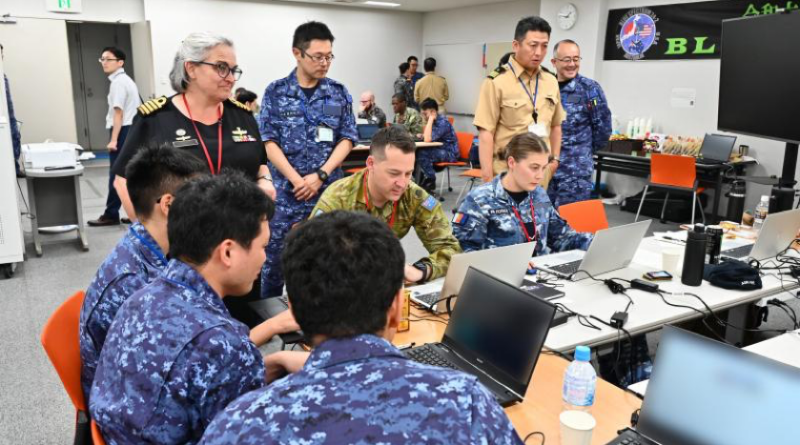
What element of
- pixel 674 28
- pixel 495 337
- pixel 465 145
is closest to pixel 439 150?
pixel 465 145

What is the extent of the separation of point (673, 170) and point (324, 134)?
4076mm

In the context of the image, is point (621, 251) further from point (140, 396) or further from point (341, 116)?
point (140, 396)

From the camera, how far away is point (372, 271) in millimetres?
936

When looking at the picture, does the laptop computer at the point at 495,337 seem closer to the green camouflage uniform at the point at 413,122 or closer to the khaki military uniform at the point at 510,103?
the khaki military uniform at the point at 510,103

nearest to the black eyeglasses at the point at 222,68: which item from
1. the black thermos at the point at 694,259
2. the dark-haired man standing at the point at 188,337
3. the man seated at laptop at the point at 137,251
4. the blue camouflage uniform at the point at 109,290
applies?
the man seated at laptop at the point at 137,251

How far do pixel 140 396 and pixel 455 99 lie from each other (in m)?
10.5

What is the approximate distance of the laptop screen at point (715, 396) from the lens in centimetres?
115

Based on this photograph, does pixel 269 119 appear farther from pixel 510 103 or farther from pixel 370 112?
pixel 370 112

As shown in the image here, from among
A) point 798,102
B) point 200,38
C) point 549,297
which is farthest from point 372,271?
point 798,102

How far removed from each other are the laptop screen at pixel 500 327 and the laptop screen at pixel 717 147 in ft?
18.4

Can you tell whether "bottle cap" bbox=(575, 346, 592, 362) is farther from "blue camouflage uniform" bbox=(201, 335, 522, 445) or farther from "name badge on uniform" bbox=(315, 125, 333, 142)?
"name badge on uniform" bbox=(315, 125, 333, 142)

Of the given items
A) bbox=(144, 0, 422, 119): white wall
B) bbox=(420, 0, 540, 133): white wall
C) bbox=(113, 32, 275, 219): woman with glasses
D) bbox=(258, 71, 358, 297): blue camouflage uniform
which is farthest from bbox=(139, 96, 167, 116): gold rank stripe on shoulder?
bbox=(420, 0, 540, 133): white wall

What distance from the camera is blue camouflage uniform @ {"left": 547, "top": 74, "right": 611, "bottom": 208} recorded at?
14.1ft

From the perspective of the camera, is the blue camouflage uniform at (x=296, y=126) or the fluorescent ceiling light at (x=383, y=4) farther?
the fluorescent ceiling light at (x=383, y=4)
